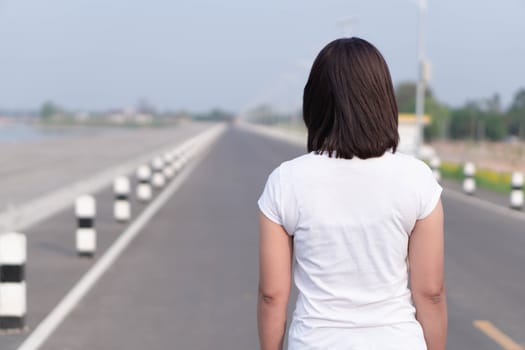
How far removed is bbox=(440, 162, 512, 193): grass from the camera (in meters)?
23.2

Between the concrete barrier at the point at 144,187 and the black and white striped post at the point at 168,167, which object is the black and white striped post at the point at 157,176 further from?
the concrete barrier at the point at 144,187

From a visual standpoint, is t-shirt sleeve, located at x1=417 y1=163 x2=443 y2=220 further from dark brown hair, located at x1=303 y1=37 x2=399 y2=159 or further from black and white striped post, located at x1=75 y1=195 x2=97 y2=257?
black and white striped post, located at x1=75 y1=195 x2=97 y2=257

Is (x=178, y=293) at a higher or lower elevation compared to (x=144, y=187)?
higher

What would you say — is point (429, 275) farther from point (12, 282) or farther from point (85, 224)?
point (85, 224)

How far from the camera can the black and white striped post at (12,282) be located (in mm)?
7188

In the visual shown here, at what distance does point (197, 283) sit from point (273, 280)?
7234mm

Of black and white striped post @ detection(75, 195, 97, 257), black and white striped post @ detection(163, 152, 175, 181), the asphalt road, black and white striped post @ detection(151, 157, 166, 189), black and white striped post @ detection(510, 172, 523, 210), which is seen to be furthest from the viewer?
black and white striped post @ detection(163, 152, 175, 181)

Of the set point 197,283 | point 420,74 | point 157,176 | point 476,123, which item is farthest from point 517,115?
point 197,283

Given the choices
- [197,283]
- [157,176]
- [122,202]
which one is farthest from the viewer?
[157,176]

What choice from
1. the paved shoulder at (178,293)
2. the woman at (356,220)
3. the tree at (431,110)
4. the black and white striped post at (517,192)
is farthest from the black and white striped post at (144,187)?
the tree at (431,110)

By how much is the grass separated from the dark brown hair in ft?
68.9

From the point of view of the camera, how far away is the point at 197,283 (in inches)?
379

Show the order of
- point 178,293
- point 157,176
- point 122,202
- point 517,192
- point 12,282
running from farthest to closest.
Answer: point 157,176 < point 517,192 < point 122,202 < point 178,293 < point 12,282

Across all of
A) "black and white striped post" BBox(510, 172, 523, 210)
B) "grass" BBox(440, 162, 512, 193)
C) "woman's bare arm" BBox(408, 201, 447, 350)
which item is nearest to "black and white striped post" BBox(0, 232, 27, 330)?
"woman's bare arm" BBox(408, 201, 447, 350)
